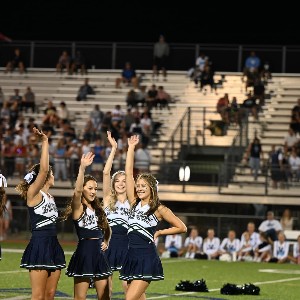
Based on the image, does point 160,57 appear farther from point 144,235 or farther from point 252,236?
point 144,235

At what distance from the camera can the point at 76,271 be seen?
425 inches

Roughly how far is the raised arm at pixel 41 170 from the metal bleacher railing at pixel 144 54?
25167 millimetres

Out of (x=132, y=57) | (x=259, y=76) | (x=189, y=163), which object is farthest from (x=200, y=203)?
(x=132, y=57)

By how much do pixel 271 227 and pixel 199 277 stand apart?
6179mm

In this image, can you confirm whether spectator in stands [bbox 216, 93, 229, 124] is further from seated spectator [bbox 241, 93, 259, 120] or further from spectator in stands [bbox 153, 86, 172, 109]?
spectator in stands [bbox 153, 86, 172, 109]

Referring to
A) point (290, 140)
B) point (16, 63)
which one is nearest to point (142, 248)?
point (290, 140)

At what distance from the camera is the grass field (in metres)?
15.7

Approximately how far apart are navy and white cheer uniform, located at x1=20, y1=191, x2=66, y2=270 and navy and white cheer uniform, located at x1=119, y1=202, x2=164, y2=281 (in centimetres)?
76

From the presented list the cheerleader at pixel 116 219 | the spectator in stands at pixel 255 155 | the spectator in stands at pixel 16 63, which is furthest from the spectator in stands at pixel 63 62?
the cheerleader at pixel 116 219

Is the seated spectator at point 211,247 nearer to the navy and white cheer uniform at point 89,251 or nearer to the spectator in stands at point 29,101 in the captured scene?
the spectator in stands at point 29,101

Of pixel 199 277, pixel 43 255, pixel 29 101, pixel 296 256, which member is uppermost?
pixel 29 101

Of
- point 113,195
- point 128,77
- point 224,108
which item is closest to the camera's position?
point 113,195

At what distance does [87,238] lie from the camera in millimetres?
11023

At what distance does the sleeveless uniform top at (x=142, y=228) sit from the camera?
10516 millimetres
